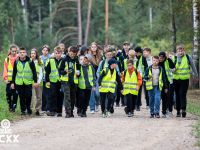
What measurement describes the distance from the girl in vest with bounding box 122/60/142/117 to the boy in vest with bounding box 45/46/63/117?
203 cm

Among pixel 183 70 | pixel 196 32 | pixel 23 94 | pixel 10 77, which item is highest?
pixel 196 32

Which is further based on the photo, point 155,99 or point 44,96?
point 44,96

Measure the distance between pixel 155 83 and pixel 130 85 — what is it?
758mm

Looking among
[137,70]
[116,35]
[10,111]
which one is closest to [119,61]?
[137,70]

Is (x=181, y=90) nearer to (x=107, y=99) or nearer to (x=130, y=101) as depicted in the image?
(x=130, y=101)

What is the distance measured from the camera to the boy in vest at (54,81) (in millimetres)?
20708

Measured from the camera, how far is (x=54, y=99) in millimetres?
20781

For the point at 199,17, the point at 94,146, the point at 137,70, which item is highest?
the point at 199,17

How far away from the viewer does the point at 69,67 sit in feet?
66.5

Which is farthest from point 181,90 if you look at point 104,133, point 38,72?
point 104,133

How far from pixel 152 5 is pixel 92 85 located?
953 inches

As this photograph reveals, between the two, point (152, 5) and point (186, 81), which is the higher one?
point (152, 5)

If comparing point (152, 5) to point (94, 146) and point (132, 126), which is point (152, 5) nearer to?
point (132, 126)

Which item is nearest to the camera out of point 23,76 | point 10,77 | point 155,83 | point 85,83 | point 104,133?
point 104,133
